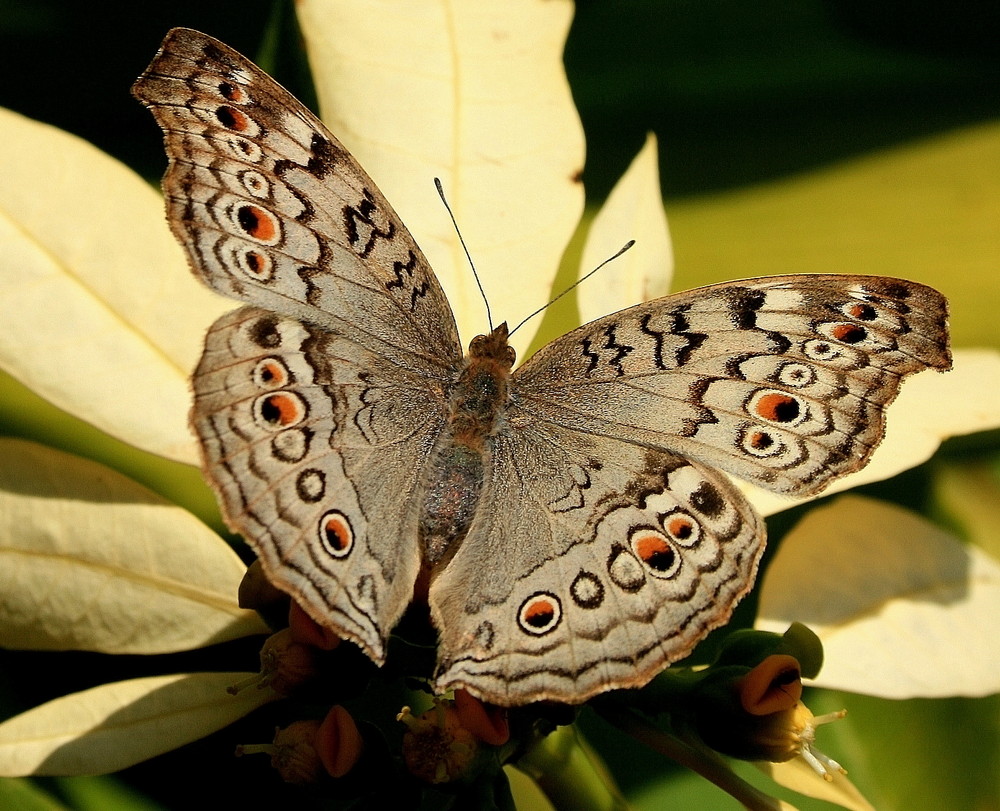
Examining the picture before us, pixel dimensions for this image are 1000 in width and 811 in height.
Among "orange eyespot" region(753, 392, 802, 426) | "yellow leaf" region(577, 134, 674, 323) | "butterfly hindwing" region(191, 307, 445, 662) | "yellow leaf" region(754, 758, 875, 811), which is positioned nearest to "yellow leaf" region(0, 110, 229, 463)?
"butterfly hindwing" region(191, 307, 445, 662)

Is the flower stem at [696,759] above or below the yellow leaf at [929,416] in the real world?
below

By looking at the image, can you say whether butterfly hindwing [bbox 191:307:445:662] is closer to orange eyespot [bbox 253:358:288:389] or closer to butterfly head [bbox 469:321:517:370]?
orange eyespot [bbox 253:358:288:389]

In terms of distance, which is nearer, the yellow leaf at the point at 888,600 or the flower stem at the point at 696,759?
the flower stem at the point at 696,759

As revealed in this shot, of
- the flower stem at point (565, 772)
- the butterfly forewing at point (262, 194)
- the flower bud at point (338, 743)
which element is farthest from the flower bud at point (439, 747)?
the butterfly forewing at point (262, 194)

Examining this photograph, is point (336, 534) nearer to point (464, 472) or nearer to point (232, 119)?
point (464, 472)

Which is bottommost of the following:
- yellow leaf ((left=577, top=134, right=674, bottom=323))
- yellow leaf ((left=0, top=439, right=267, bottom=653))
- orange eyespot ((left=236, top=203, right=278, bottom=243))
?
yellow leaf ((left=0, top=439, right=267, bottom=653))

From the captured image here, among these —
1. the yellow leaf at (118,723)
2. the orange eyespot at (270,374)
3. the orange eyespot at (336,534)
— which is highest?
the orange eyespot at (270,374)

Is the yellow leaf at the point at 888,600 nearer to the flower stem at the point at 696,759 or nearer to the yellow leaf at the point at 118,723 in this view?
the flower stem at the point at 696,759
